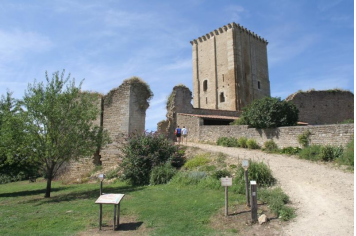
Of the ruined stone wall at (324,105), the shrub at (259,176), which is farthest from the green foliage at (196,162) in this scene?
the ruined stone wall at (324,105)

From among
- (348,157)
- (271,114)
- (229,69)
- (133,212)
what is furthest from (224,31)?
(133,212)

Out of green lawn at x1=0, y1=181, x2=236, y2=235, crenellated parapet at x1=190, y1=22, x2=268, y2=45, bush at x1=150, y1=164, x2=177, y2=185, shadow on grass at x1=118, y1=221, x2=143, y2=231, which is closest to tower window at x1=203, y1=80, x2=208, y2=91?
crenellated parapet at x1=190, y1=22, x2=268, y2=45

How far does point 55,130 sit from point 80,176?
5.89 meters

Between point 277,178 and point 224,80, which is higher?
point 224,80

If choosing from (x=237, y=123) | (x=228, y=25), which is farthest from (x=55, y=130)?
(x=228, y=25)

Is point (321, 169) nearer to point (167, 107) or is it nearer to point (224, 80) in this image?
point (167, 107)

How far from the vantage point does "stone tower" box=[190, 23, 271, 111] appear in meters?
35.0

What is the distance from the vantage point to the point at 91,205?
855 centimetres

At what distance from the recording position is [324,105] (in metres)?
26.7

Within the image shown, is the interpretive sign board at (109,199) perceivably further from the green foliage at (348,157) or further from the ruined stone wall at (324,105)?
the ruined stone wall at (324,105)

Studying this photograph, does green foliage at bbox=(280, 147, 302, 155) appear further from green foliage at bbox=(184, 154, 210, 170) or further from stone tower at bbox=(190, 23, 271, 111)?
stone tower at bbox=(190, 23, 271, 111)

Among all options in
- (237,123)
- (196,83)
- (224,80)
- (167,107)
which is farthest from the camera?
(196,83)

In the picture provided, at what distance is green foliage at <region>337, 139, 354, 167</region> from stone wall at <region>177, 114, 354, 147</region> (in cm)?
65

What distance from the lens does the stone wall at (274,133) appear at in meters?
13.2
